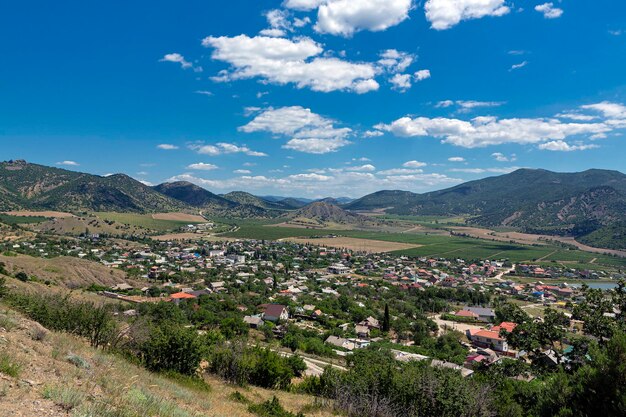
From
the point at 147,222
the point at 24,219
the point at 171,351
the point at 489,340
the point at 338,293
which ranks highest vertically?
the point at 24,219

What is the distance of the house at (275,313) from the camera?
45938 millimetres

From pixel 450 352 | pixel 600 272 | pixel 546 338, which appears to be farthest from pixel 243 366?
pixel 600 272

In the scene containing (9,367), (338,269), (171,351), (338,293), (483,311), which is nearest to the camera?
(9,367)

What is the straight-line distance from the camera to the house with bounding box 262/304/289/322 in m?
45.9

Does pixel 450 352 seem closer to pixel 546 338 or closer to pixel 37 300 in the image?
pixel 546 338

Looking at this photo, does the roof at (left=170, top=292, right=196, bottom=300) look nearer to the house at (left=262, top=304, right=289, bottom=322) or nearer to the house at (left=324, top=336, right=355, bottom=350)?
the house at (left=262, top=304, right=289, bottom=322)

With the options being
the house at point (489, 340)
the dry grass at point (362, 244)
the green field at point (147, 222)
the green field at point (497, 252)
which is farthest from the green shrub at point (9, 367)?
the green field at point (147, 222)

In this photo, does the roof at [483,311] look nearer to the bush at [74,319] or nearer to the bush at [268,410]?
the bush at [268,410]

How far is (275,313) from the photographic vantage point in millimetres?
46719

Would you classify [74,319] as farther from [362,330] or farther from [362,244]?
[362,244]

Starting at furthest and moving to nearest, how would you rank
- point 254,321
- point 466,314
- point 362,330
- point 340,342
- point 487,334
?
point 466,314
point 362,330
point 487,334
point 254,321
point 340,342

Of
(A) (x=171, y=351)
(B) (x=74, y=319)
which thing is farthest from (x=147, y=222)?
(A) (x=171, y=351)

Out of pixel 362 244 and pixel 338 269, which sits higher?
pixel 362 244

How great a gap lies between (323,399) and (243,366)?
431 centimetres
